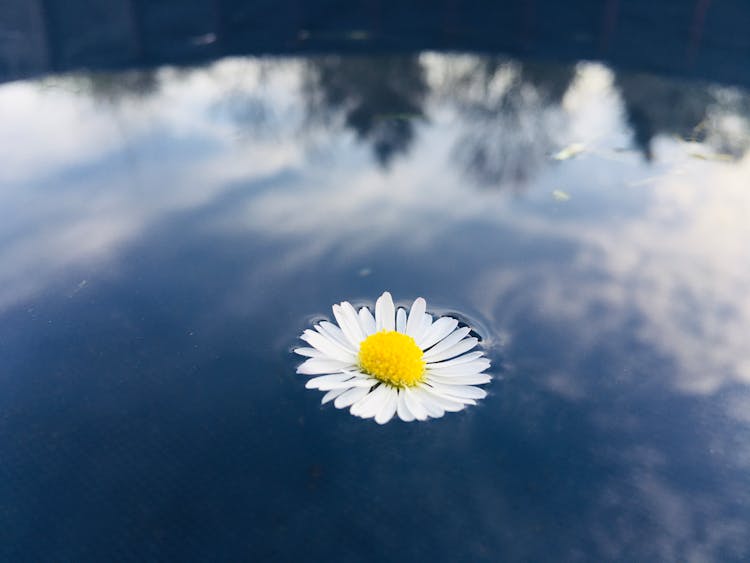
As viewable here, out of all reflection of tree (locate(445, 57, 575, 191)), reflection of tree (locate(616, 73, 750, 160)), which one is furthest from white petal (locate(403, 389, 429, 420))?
reflection of tree (locate(616, 73, 750, 160))

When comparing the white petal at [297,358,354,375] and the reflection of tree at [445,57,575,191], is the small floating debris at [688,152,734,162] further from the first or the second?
the white petal at [297,358,354,375]

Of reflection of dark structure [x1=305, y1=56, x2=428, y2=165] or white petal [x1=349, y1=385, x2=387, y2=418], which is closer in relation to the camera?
white petal [x1=349, y1=385, x2=387, y2=418]

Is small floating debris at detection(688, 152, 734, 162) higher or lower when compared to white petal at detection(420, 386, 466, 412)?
higher

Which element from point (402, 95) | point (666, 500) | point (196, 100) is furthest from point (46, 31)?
point (666, 500)

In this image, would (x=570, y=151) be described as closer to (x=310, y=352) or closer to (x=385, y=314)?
(x=385, y=314)

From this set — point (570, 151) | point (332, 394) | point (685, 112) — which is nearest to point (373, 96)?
point (570, 151)
